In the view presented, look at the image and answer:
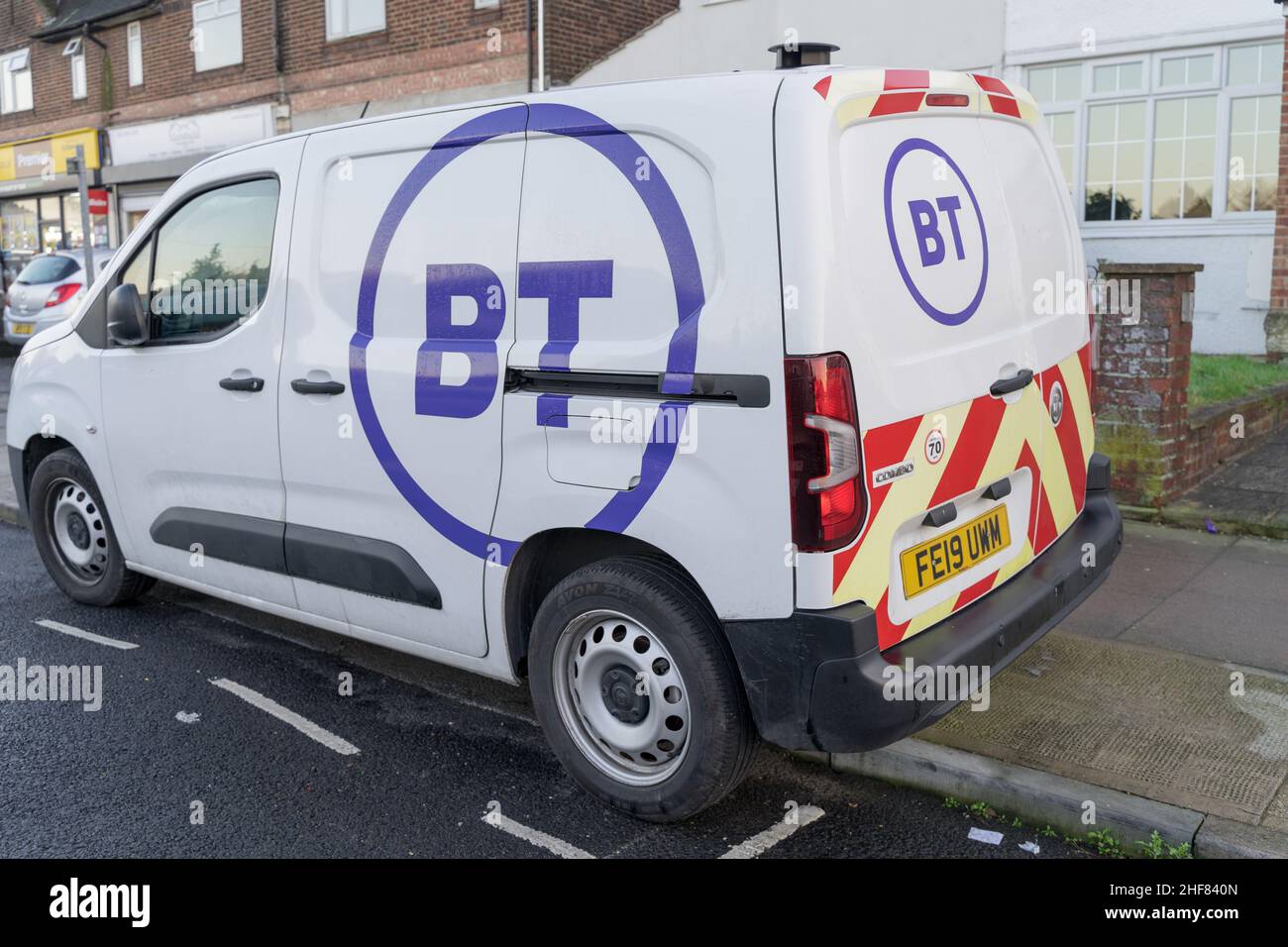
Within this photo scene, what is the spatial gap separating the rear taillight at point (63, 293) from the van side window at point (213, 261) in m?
14.0

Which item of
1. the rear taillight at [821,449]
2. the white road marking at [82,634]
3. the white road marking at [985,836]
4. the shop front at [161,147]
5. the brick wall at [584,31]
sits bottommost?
the white road marking at [985,836]

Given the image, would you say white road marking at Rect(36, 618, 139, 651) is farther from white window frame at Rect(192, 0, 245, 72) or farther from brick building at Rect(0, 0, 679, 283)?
white window frame at Rect(192, 0, 245, 72)

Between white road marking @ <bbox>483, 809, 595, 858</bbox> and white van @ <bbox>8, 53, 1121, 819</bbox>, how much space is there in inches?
9.4

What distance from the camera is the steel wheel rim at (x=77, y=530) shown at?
18.8 ft

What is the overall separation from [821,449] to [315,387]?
79.5 inches

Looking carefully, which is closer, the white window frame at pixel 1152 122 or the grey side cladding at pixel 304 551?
the grey side cladding at pixel 304 551

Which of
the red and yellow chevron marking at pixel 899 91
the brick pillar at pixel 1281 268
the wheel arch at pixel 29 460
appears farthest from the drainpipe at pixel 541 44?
the red and yellow chevron marking at pixel 899 91

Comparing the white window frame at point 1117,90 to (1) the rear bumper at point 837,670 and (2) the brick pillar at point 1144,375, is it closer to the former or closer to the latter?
(2) the brick pillar at point 1144,375

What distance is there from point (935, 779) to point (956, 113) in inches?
82.6

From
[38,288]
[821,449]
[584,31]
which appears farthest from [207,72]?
[821,449]

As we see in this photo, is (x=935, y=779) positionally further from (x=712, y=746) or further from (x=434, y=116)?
(x=434, y=116)

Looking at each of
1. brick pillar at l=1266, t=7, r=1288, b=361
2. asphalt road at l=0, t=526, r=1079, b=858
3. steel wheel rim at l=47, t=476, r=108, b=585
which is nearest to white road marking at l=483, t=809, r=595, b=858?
asphalt road at l=0, t=526, r=1079, b=858
